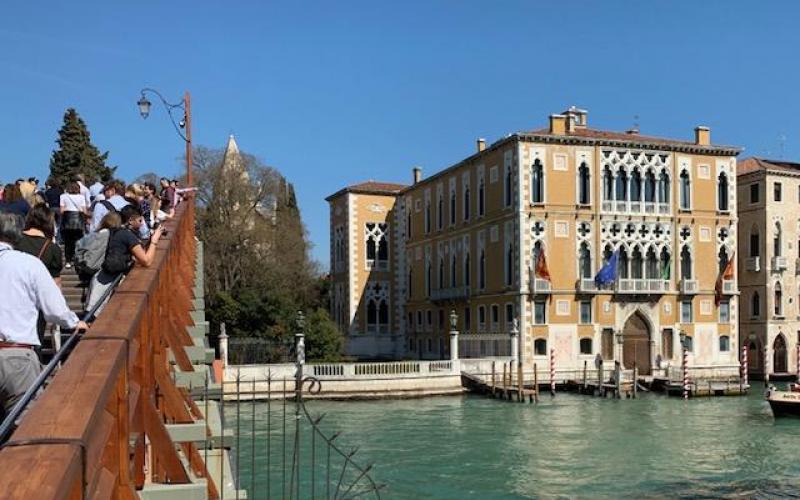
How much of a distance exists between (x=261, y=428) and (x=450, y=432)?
484 centimetres

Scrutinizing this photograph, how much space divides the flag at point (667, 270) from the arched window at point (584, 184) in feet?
13.7

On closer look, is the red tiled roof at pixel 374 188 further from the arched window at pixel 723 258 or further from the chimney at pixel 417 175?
the arched window at pixel 723 258

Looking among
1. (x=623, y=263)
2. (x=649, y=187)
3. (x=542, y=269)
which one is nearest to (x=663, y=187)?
(x=649, y=187)

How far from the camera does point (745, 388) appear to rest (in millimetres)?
31781

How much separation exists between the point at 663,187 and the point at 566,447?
60.5 ft

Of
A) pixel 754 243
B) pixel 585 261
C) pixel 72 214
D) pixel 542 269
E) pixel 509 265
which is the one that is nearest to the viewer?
pixel 72 214

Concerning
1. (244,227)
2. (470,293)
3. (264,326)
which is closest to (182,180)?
(244,227)

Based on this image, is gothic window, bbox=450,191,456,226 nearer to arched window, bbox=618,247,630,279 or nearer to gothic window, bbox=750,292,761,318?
arched window, bbox=618,247,630,279

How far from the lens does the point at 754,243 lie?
38.9 m

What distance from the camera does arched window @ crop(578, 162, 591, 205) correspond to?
34625 millimetres

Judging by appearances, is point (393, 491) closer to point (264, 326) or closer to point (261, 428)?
point (261, 428)

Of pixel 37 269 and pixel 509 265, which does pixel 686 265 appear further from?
pixel 37 269

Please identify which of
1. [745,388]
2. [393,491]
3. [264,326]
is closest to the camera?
[393,491]

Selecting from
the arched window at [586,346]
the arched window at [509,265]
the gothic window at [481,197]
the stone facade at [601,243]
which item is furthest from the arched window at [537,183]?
the arched window at [586,346]
